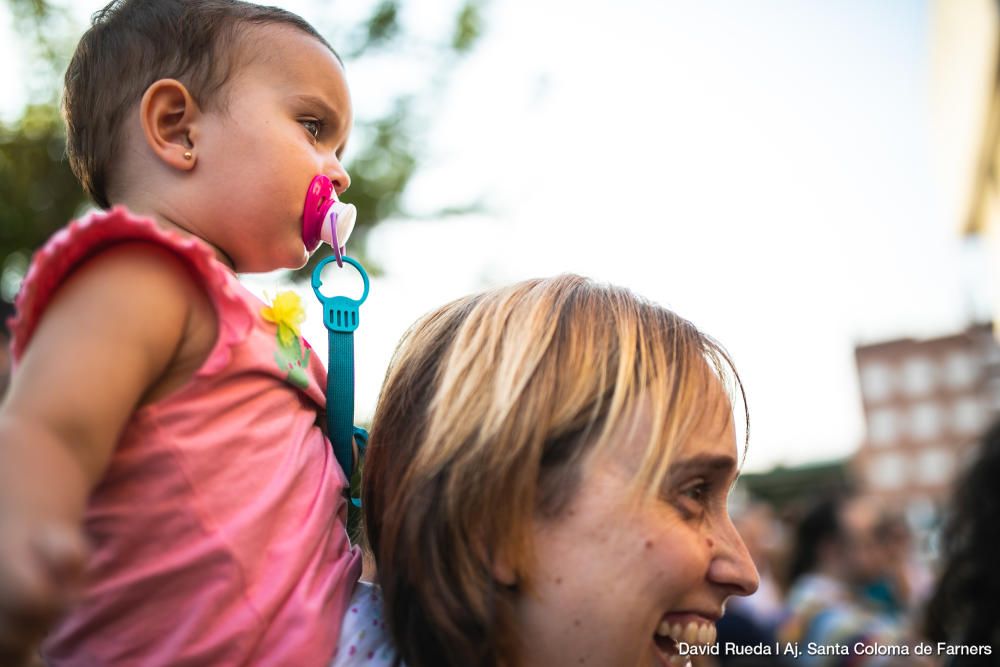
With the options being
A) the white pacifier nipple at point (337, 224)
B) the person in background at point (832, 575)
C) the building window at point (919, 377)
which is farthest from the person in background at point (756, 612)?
the building window at point (919, 377)

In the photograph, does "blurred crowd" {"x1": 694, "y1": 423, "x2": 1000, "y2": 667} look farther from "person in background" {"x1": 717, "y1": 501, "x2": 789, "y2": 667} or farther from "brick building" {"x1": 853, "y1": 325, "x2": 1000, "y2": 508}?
"brick building" {"x1": 853, "y1": 325, "x2": 1000, "y2": 508}

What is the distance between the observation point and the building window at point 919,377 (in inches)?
2643

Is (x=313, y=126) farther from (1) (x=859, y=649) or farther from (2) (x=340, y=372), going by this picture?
(1) (x=859, y=649)

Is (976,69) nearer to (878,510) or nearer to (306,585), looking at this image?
(878,510)

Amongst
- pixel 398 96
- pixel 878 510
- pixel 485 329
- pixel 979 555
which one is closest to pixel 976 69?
pixel 878 510

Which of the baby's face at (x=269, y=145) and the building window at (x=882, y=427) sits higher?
the baby's face at (x=269, y=145)

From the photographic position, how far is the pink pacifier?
1359 millimetres

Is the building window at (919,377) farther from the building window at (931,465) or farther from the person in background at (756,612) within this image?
the person in background at (756,612)

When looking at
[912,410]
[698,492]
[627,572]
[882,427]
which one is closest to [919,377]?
[912,410]

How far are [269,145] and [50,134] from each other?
18.7 ft

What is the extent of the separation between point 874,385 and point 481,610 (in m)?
74.1

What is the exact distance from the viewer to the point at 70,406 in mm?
884

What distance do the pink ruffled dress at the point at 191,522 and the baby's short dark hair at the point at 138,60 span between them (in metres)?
0.39

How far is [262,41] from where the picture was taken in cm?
138
